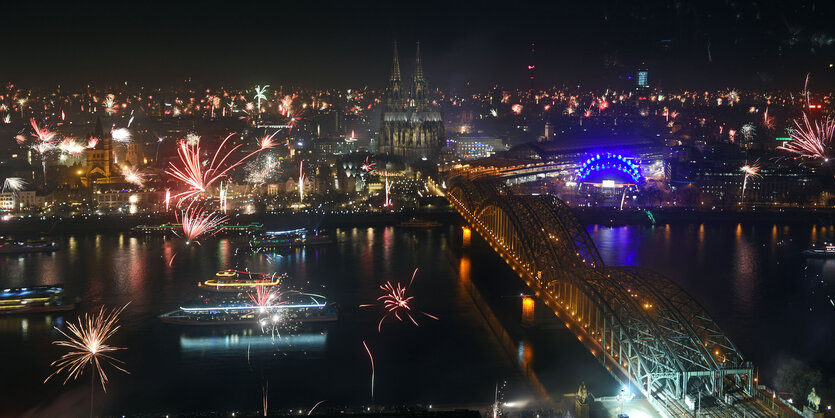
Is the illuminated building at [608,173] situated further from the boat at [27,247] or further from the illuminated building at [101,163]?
the boat at [27,247]

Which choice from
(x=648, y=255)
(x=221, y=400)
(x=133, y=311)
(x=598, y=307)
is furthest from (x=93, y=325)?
(x=648, y=255)

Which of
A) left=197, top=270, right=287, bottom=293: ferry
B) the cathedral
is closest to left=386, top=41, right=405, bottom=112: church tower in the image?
the cathedral

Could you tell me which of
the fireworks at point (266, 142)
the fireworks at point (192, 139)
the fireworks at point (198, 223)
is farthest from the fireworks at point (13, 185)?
the fireworks at point (266, 142)

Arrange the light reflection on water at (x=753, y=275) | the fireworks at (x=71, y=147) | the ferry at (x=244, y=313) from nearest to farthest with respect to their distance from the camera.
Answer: the light reflection on water at (x=753, y=275), the ferry at (x=244, y=313), the fireworks at (x=71, y=147)

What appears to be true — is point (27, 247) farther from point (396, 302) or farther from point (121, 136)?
point (121, 136)

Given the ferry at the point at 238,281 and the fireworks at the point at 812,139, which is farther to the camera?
the fireworks at the point at 812,139

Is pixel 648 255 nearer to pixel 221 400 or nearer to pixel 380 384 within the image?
pixel 380 384

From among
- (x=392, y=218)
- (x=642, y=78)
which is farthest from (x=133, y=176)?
(x=642, y=78)
